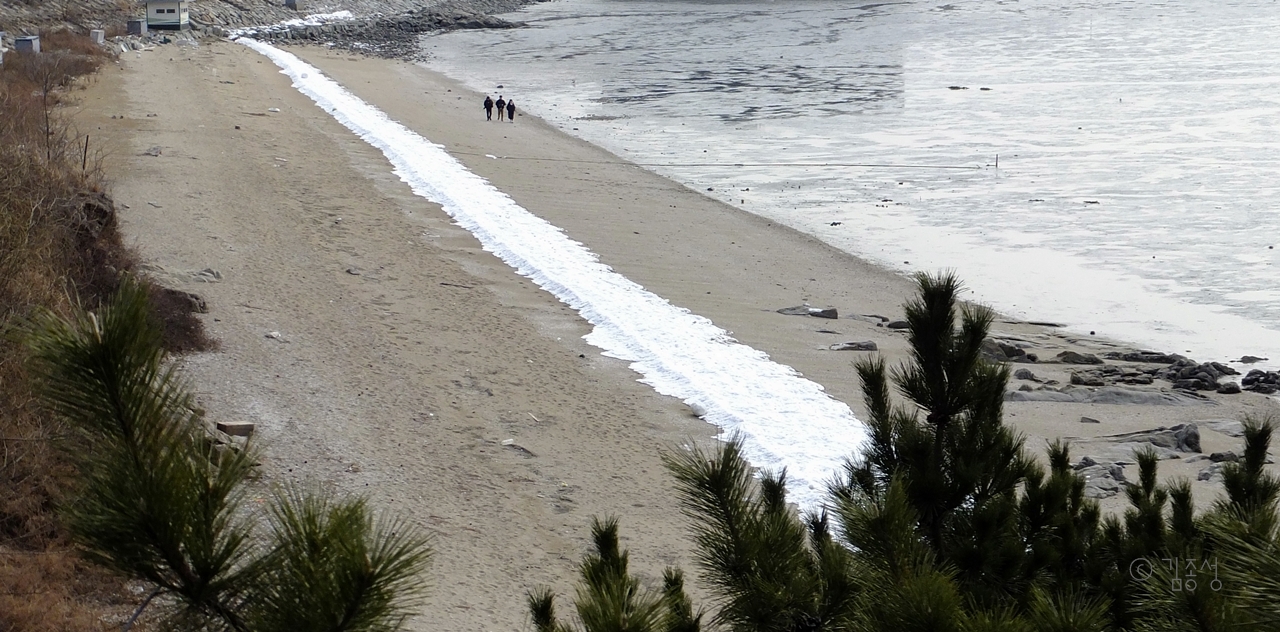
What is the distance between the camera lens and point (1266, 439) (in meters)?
4.36

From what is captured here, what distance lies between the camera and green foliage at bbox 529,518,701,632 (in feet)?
7.32

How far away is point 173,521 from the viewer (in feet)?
6.64

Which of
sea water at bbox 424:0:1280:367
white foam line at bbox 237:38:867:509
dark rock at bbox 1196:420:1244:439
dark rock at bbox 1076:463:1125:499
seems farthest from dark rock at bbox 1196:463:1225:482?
sea water at bbox 424:0:1280:367

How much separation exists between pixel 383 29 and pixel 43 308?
73.4 meters

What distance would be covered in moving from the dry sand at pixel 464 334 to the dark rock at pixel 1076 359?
522mm

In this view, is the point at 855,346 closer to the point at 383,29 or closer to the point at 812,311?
the point at 812,311

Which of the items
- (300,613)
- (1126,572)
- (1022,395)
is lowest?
(1022,395)

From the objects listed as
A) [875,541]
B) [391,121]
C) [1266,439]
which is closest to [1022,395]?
[1266,439]

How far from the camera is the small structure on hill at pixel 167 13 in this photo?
56.0 metres

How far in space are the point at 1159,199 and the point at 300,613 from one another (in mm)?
24114

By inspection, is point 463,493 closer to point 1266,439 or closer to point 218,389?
point 218,389

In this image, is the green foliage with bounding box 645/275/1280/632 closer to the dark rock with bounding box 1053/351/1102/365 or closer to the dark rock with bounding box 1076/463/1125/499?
the dark rock with bounding box 1076/463/1125/499

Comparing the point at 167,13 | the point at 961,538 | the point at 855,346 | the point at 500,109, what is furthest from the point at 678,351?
the point at 167,13

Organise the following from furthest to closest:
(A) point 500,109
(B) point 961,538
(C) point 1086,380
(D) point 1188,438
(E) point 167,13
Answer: (E) point 167,13 < (A) point 500,109 < (C) point 1086,380 < (D) point 1188,438 < (B) point 961,538
